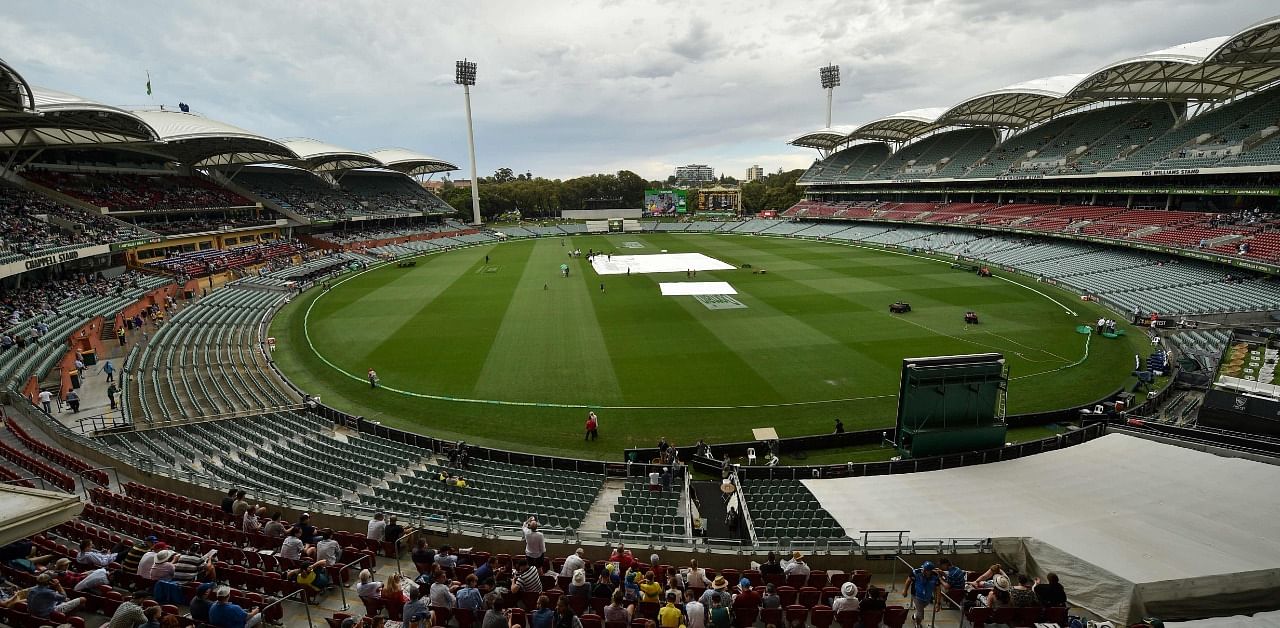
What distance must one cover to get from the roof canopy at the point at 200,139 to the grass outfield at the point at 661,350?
19005 millimetres

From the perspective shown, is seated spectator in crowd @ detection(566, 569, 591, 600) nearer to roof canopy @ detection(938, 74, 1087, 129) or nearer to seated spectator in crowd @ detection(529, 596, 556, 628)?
seated spectator in crowd @ detection(529, 596, 556, 628)

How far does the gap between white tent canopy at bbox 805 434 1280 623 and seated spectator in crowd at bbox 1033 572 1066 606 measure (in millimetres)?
795

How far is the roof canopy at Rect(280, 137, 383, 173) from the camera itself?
72544 millimetres

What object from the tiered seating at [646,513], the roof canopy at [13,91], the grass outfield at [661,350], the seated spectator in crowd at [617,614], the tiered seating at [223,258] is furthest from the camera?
the tiered seating at [223,258]

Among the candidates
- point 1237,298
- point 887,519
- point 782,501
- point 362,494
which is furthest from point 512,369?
point 1237,298

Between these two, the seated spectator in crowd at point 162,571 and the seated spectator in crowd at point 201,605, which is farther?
the seated spectator in crowd at point 162,571

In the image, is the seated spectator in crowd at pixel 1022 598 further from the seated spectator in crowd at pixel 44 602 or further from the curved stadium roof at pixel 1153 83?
the curved stadium roof at pixel 1153 83

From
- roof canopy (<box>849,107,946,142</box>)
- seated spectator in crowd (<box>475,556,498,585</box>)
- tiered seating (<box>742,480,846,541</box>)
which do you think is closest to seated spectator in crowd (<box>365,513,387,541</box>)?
seated spectator in crowd (<box>475,556,498,585</box>)

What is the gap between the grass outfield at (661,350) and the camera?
71.6ft

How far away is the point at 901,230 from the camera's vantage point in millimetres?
76312

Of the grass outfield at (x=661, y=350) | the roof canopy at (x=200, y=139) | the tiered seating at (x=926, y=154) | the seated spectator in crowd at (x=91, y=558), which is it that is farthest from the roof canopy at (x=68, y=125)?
the tiered seating at (x=926, y=154)

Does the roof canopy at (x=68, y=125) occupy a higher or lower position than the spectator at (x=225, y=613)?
higher

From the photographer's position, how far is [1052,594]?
810cm

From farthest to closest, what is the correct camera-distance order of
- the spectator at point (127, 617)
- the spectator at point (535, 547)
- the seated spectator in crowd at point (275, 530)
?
the seated spectator in crowd at point (275, 530) → the spectator at point (535, 547) → the spectator at point (127, 617)
